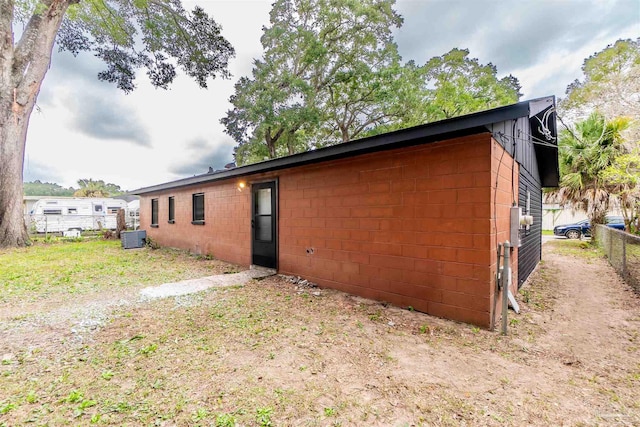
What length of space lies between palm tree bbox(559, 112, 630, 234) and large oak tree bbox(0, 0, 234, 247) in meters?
13.7

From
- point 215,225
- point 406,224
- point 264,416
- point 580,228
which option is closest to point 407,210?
point 406,224

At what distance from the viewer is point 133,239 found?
35.5ft

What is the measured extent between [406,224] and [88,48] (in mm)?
14624

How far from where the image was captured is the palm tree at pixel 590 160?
950 centimetres

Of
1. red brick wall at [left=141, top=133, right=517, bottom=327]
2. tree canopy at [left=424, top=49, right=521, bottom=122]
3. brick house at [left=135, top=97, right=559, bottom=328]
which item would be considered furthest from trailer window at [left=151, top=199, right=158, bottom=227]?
tree canopy at [left=424, top=49, right=521, bottom=122]

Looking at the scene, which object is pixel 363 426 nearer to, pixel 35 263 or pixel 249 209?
pixel 249 209

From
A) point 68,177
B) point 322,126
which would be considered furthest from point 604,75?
point 68,177

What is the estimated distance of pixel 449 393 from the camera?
2.03 meters

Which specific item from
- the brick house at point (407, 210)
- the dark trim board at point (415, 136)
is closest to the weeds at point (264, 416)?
the brick house at point (407, 210)

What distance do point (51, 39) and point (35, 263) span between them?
8.59 meters

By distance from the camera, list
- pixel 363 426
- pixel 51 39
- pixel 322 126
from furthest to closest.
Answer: pixel 322 126
pixel 51 39
pixel 363 426

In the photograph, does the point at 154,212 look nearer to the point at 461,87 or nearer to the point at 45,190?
the point at 461,87

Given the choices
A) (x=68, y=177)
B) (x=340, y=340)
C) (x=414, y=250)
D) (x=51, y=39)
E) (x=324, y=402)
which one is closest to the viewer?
(x=324, y=402)

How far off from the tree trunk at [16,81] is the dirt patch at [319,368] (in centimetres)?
1046
